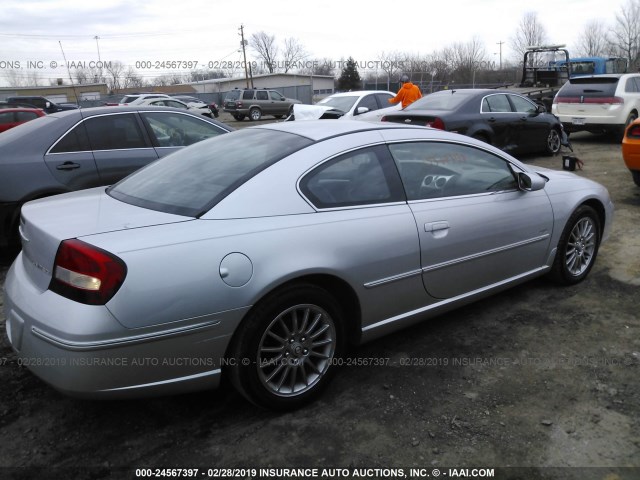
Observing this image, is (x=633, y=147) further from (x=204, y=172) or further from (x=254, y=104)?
(x=254, y=104)

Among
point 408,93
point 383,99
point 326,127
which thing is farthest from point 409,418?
point 383,99

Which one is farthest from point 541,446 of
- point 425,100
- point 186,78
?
point 186,78

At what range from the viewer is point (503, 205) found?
3631 mm

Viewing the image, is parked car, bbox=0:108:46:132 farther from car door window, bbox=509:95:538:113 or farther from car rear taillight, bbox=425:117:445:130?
car door window, bbox=509:95:538:113

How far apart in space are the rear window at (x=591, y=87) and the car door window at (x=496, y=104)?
3750 mm

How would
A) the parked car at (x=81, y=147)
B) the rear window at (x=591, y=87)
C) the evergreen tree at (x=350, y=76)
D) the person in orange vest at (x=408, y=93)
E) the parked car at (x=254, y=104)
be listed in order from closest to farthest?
the parked car at (x=81, y=147), the person in orange vest at (x=408, y=93), the rear window at (x=591, y=87), the parked car at (x=254, y=104), the evergreen tree at (x=350, y=76)

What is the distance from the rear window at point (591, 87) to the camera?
1198 centimetres

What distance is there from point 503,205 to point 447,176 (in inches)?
18.6

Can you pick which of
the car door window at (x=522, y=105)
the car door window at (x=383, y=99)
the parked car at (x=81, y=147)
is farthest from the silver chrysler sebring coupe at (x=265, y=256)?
the car door window at (x=383, y=99)

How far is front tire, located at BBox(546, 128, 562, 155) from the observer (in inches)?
414

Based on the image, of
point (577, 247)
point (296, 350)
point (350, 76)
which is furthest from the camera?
point (350, 76)

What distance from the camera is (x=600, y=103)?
1191 centimetres

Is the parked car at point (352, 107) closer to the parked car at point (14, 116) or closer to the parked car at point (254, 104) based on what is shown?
the parked car at point (14, 116)

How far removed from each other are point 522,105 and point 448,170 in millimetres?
7378
